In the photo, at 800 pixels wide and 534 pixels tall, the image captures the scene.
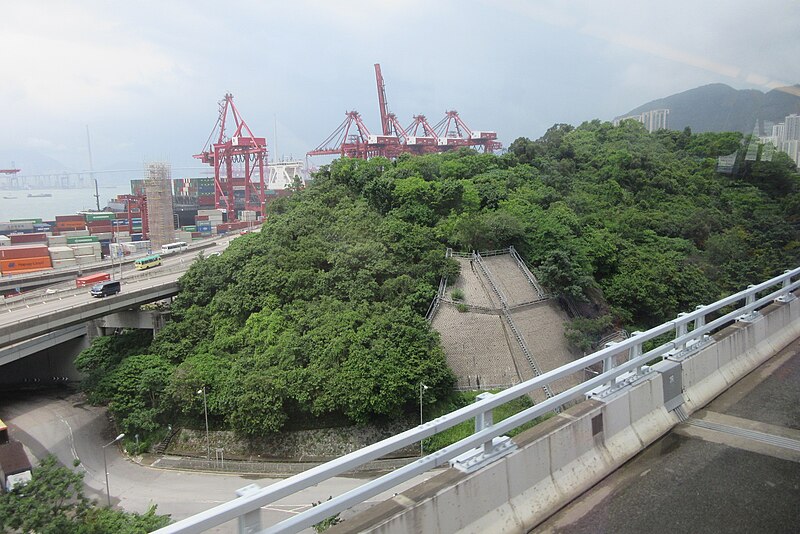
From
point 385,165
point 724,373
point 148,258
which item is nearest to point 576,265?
point 385,165

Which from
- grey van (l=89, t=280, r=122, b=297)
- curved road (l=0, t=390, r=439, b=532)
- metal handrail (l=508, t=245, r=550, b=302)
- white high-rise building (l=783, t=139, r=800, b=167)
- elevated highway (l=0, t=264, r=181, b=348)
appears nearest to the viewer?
curved road (l=0, t=390, r=439, b=532)

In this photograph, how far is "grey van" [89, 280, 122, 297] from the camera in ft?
45.1

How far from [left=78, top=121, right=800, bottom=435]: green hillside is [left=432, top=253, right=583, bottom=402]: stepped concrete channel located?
516 mm

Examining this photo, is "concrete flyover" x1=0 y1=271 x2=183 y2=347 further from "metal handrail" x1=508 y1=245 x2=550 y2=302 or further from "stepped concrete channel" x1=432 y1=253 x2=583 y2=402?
"metal handrail" x1=508 y1=245 x2=550 y2=302

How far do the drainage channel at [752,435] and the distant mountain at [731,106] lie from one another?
5.57 m

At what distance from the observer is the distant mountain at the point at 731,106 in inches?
296

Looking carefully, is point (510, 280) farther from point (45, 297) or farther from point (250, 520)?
point (250, 520)

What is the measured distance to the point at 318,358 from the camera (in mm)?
11148

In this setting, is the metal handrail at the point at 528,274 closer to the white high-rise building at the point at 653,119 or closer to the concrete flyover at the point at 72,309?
the concrete flyover at the point at 72,309

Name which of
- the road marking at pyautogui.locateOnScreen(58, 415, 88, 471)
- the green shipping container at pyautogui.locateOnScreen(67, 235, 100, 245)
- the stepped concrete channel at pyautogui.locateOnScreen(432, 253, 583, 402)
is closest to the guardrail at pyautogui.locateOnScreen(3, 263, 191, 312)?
the road marking at pyautogui.locateOnScreen(58, 415, 88, 471)

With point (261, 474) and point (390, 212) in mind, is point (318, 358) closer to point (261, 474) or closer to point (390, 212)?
point (261, 474)

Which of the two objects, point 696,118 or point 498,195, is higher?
point 696,118

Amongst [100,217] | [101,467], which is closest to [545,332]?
[101,467]

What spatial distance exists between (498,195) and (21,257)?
21650mm
